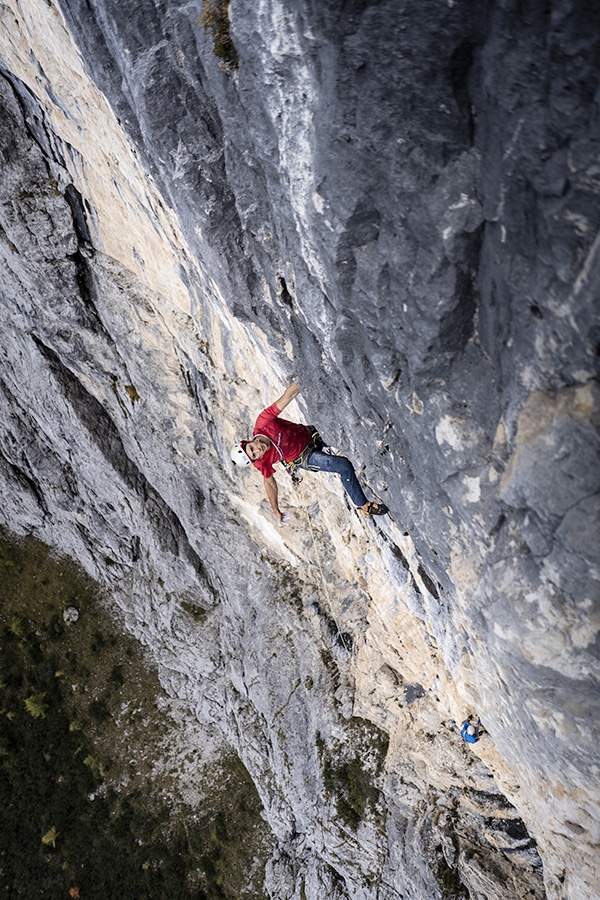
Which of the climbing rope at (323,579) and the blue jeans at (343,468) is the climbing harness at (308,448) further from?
the climbing rope at (323,579)

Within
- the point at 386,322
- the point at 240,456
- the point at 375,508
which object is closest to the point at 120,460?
the point at 240,456

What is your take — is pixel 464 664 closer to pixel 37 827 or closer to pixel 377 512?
pixel 377 512

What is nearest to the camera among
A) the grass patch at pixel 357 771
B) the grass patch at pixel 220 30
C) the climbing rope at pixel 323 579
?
the grass patch at pixel 220 30

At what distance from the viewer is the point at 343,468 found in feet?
23.7

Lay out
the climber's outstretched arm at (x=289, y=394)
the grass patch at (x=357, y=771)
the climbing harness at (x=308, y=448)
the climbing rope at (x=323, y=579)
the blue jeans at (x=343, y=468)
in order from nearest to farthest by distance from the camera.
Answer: the climber's outstretched arm at (x=289, y=394), the blue jeans at (x=343, y=468), the climbing harness at (x=308, y=448), the climbing rope at (x=323, y=579), the grass patch at (x=357, y=771)

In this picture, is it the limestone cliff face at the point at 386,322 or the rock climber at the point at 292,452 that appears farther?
the rock climber at the point at 292,452

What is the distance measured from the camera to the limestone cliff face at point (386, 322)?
3.08 metres

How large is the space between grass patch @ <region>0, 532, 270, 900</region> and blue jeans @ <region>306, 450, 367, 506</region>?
48.9ft

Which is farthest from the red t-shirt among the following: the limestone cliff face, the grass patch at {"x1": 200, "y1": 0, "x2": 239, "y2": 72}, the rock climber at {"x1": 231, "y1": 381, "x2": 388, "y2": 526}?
the grass patch at {"x1": 200, "y1": 0, "x2": 239, "y2": 72}

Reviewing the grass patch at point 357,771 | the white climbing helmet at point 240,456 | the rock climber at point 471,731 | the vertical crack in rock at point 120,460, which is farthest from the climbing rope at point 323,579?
the vertical crack in rock at point 120,460

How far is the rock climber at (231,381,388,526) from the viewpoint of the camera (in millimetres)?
7152

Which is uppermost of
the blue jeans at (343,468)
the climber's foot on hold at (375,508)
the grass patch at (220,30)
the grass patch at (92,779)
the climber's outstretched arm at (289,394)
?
the grass patch at (220,30)

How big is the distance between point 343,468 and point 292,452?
79 cm

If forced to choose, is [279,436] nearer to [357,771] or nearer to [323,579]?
[323,579]
